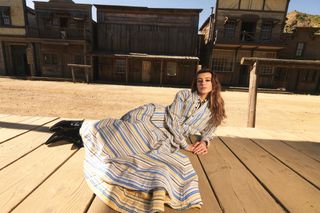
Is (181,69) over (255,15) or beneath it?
beneath

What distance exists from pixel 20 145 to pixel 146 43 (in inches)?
608

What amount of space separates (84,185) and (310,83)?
2164 cm

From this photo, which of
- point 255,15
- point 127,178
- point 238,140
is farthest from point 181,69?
point 127,178

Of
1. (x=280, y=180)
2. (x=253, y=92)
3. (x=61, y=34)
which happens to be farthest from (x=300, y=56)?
(x=61, y=34)

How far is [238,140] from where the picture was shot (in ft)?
8.30

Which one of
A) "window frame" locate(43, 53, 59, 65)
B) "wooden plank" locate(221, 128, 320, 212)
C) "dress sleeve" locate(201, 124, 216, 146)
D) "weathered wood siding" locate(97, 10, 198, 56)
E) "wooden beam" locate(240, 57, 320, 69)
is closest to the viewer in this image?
"wooden plank" locate(221, 128, 320, 212)

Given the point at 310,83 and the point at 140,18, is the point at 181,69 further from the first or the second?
the point at 310,83

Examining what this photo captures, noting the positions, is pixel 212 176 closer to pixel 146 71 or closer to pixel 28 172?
pixel 28 172

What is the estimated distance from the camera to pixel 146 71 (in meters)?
16.3

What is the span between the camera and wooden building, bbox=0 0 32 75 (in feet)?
52.0

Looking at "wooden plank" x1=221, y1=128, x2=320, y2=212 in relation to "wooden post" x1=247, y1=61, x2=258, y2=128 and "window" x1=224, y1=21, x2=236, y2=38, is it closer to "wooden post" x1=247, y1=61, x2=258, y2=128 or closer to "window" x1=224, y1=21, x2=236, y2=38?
"wooden post" x1=247, y1=61, x2=258, y2=128

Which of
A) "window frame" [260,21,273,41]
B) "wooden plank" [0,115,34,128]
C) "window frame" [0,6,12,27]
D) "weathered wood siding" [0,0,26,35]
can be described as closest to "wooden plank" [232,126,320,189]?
"wooden plank" [0,115,34,128]

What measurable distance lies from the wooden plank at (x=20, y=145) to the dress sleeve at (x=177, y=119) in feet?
4.82

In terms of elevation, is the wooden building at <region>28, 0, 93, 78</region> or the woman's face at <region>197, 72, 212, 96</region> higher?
the wooden building at <region>28, 0, 93, 78</region>
